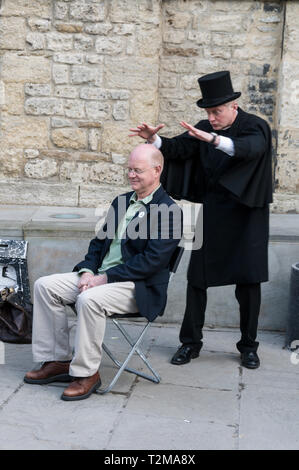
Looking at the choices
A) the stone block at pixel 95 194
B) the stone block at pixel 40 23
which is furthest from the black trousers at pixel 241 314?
the stone block at pixel 40 23

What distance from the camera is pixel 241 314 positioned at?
4.33 metres

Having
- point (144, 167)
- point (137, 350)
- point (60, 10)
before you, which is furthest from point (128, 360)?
point (60, 10)

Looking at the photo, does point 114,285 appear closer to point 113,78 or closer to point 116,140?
point 116,140

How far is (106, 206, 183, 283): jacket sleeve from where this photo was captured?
3.71m

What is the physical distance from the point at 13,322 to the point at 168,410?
160cm

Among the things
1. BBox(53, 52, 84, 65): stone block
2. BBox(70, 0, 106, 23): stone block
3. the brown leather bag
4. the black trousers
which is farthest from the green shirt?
BBox(70, 0, 106, 23): stone block

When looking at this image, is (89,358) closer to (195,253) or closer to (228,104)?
(195,253)

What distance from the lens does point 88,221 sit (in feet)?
18.4

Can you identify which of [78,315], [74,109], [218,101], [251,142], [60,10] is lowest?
[78,315]

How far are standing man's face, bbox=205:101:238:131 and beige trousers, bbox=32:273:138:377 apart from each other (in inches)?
43.8

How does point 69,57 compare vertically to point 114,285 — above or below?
above

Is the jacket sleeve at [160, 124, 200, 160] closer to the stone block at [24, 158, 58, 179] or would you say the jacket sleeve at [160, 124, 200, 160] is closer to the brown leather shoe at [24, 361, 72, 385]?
the brown leather shoe at [24, 361, 72, 385]

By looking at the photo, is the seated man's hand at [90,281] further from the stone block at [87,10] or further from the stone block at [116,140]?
the stone block at [87,10]
